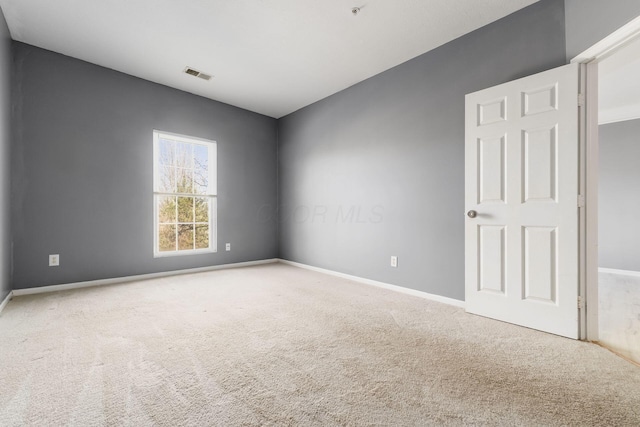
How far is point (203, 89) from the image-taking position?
4102 mm

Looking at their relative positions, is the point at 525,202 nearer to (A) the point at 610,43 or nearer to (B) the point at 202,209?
(A) the point at 610,43

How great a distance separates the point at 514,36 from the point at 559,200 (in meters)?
1.52

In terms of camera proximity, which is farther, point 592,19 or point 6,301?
point 6,301

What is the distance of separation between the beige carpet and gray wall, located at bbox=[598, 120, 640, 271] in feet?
13.5

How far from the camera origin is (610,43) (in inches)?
72.2

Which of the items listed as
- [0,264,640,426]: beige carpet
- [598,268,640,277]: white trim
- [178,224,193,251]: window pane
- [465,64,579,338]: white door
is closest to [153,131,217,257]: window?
[178,224,193,251]: window pane

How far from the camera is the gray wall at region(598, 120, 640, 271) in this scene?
4.50m

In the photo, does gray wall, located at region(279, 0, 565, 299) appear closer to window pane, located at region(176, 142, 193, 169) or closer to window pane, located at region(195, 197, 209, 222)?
window pane, located at region(195, 197, 209, 222)

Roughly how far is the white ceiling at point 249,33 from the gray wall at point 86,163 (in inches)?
12.5

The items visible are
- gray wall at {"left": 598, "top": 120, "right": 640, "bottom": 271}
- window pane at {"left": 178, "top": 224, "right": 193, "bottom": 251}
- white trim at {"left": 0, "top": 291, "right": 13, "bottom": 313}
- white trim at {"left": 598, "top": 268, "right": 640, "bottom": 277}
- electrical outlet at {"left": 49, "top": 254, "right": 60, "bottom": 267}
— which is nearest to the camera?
white trim at {"left": 0, "top": 291, "right": 13, "bottom": 313}

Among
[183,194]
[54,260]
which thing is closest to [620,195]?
[183,194]

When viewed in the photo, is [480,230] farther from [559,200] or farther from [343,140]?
[343,140]

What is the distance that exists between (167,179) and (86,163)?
0.95 metres

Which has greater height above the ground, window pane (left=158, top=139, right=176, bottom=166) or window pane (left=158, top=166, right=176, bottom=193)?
window pane (left=158, top=139, right=176, bottom=166)
